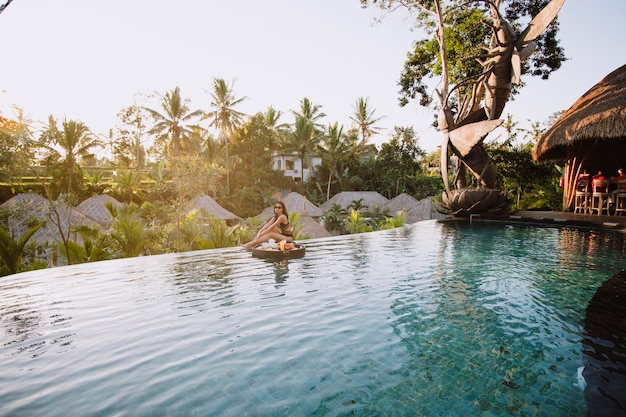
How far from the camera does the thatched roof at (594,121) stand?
9516 mm

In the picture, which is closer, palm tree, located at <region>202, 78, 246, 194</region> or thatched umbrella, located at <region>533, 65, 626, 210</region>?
thatched umbrella, located at <region>533, 65, 626, 210</region>

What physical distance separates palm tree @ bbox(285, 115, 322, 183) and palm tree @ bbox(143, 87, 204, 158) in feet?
26.3

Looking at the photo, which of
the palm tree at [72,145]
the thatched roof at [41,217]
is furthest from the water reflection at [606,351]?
the palm tree at [72,145]

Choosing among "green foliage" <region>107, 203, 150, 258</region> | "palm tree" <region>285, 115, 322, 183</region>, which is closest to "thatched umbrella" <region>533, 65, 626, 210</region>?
"green foliage" <region>107, 203, 150, 258</region>

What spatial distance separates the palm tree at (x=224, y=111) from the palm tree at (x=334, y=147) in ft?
25.2

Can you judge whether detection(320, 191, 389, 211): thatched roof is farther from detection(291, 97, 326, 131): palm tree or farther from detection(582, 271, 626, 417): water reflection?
detection(582, 271, 626, 417): water reflection

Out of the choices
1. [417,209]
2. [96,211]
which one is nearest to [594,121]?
[417,209]

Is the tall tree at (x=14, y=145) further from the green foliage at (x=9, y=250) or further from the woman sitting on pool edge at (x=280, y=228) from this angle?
the woman sitting on pool edge at (x=280, y=228)

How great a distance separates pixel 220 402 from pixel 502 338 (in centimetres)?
217

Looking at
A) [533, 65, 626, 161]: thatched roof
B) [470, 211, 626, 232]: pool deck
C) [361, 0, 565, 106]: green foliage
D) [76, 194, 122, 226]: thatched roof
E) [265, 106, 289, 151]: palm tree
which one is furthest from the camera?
[265, 106, 289, 151]: palm tree

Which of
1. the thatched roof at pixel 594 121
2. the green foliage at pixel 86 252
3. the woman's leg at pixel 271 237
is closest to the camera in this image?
the woman's leg at pixel 271 237

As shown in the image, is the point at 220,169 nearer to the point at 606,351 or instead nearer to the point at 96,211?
the point at 96,211

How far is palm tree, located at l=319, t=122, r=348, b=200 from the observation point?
116 ft

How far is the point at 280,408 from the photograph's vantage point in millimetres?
2186
